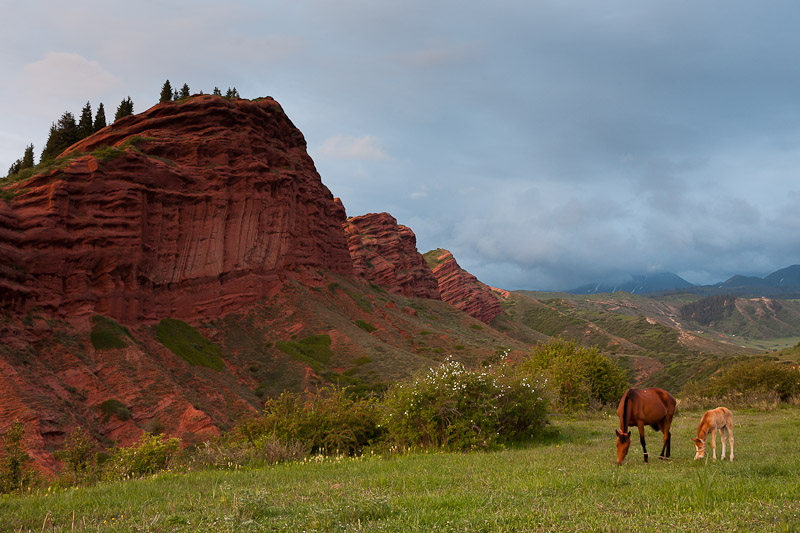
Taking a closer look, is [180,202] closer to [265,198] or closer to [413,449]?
[265,198]

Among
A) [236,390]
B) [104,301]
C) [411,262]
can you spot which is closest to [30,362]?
[104,301]

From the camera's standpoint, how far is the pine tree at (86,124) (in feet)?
235

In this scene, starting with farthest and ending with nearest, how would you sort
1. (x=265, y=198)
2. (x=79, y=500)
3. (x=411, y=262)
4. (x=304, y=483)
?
(x=411, y=262) < (x=265, y=198) < (x=304, y=483) < (x=79, y=500)

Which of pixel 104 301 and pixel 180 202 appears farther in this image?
pixel 180 202

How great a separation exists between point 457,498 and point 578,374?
22.9 metres

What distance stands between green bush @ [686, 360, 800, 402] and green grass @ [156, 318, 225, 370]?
45.9 meters

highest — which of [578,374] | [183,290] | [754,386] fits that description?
[183,290]

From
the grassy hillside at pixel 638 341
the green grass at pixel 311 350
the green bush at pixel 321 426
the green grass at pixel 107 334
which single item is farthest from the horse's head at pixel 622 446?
the grassy hillside at pixel 638 341

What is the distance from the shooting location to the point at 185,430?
37.9 m

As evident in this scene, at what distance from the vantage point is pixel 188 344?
169ft

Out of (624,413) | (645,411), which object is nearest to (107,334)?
(624,413)

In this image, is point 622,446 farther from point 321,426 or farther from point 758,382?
point 758,382

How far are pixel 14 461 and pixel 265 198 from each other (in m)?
56.1

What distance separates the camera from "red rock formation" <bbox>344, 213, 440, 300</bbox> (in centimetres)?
12325
